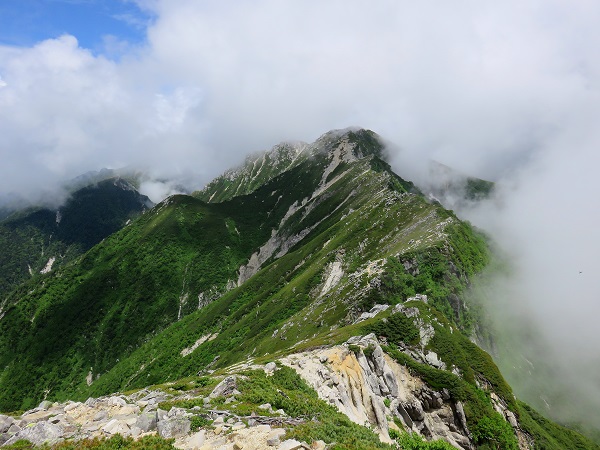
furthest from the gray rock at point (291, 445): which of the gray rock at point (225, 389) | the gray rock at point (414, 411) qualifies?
the gray rock at point (414, 411)

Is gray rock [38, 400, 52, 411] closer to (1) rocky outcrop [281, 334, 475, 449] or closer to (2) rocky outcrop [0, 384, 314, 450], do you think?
(2) rocky outcrop [0, 384, 314, 450]

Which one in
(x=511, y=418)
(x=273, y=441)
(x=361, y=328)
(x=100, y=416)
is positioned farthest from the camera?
(x=361, y=328)

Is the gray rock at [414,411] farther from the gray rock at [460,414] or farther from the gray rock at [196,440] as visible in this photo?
the gray rock at [196,440]

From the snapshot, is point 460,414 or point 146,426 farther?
point 460,414

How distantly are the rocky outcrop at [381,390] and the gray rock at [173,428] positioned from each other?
68.7 feet

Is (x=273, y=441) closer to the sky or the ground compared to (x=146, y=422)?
closer to the ground

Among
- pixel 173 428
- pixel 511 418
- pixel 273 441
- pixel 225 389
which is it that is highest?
pixel 225 389

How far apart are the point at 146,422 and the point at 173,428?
2682mm

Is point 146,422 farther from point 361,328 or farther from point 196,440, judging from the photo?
point 361,328

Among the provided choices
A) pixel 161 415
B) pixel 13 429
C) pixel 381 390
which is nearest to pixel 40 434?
pixel 13 429

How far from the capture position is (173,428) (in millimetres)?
21109

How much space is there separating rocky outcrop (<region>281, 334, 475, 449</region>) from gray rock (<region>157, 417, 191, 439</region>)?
21.0 metres

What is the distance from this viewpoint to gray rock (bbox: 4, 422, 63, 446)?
21.4 metres

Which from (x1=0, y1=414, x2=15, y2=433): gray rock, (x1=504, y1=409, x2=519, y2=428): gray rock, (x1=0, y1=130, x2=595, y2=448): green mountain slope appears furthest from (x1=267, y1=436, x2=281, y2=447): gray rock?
(x1=504, y1=409, x2=519, y2=428): gray rock
